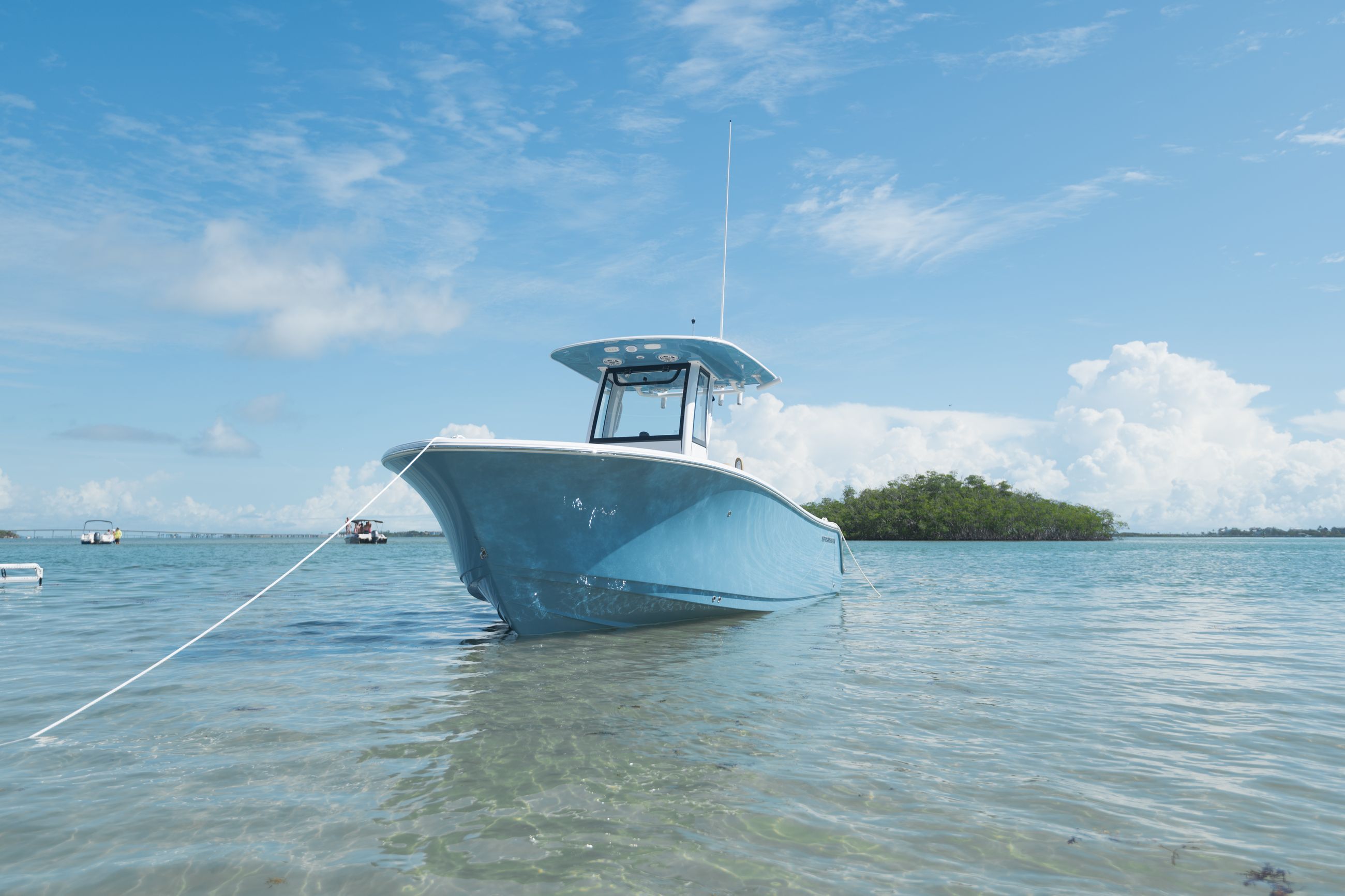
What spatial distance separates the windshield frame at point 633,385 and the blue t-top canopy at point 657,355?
8cm

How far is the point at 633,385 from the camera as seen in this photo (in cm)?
1016

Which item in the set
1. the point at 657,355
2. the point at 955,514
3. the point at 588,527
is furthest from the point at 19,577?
the point at 955,514

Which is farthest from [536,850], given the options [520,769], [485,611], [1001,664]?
[485,611]

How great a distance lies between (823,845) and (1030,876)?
29.3 inches

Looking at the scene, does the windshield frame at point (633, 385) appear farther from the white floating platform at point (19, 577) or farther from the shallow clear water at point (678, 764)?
the white floating platform at point (19, 577)

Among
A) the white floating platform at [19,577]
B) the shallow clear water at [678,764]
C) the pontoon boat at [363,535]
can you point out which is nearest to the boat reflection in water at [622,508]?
the shallow clear water at [678,764]

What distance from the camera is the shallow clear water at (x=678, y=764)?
109 inches

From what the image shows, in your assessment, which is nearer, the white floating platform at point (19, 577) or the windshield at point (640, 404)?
the windshield at point (640, 404)

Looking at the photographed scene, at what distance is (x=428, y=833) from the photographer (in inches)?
119

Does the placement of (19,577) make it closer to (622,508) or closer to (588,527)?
(588,527)

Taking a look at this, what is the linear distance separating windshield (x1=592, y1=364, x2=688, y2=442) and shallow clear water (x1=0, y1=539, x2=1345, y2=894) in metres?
2.66

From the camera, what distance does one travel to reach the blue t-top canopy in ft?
30.9

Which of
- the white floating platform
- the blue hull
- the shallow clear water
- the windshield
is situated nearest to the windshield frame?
the windshield

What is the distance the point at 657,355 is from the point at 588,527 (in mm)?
3047
